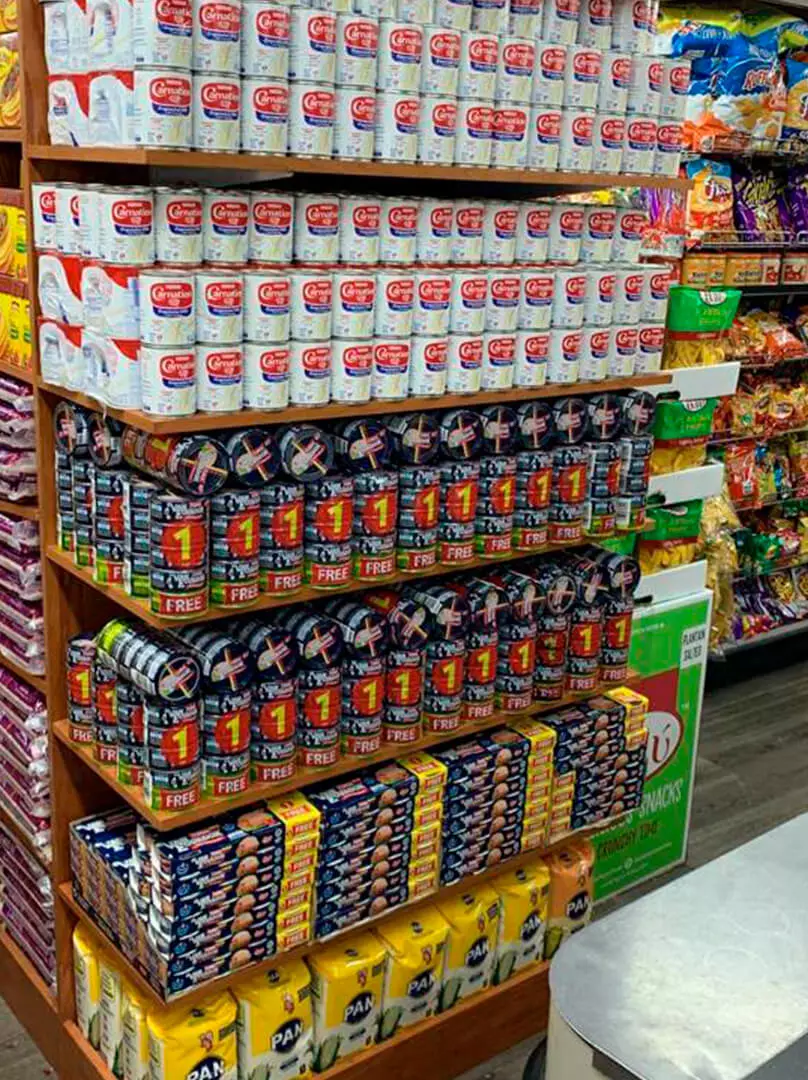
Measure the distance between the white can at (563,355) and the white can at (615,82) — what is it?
46cm

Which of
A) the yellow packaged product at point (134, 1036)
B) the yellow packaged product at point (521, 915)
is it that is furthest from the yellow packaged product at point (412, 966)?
the yellow packaged product at point (134, 1036)

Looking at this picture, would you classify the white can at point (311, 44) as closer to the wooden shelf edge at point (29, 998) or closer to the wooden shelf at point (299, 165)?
the wooden shelf at point (299, 165)

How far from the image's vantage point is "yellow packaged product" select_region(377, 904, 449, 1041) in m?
2.60

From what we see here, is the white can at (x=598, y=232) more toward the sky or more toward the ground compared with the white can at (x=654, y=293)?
more toward the sky

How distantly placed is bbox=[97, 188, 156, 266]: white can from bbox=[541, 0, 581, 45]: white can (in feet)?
3.05

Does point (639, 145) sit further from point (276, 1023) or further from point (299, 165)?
point (276, 1023)

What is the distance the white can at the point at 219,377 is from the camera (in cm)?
199

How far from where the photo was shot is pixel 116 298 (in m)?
1.96

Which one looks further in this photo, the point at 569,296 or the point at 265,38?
the point at 569,296

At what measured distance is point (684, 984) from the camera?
1470mm

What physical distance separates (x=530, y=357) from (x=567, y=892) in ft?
4.39

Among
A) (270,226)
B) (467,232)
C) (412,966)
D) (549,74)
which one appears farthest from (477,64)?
(412,966)

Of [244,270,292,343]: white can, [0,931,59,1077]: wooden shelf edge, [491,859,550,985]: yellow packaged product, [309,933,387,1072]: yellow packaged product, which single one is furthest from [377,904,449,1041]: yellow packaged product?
[244,270,292,343]: white can

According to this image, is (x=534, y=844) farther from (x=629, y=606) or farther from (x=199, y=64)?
(x=199, y=64)
